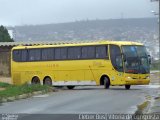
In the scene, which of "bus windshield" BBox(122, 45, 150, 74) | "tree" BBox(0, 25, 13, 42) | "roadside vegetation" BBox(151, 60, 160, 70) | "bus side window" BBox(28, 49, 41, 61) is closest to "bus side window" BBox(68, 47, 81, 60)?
"bus side window" BBox(28, 49, 41, 61)

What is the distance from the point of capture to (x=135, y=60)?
111 ft

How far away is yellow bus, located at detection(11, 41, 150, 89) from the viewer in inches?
1320

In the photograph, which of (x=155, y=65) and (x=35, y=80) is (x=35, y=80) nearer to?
(x=35, y=80)

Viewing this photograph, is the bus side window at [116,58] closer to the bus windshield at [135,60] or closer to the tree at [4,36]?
the bus windshield at [135,60]

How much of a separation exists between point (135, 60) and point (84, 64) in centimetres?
362

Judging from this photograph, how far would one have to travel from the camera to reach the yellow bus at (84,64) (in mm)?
33531

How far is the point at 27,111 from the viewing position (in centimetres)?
1795

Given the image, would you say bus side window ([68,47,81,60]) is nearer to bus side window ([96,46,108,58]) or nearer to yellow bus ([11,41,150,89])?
yellow bus ([11,41,150,89])

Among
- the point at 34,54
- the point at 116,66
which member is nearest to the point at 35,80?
the point at 34,54

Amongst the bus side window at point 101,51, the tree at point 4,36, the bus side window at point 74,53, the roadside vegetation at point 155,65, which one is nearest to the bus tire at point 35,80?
the bus side window at point 74,53

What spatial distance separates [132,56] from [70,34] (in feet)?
231

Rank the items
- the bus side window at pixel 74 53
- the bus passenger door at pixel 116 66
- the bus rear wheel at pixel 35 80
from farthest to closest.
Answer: the bus rear wheel at pixel 35 80 → the bus side window at pixel 74 53 → the bus passenger door at pixel 116 66

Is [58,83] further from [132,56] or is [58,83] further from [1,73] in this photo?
[1,73]

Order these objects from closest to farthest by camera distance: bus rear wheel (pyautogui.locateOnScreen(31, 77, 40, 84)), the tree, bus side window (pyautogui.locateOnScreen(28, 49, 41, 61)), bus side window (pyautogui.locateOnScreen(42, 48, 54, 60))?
bus side window (pyautogui.locateOnScreen(42, 48, 54, 60)) → bus rear wheel (pyautogui.locateOnScreen(31, 77, 40, 84)) → bus side window (pyautogui.locateOnScreen(28, 49, 41, 61)) → the tree
